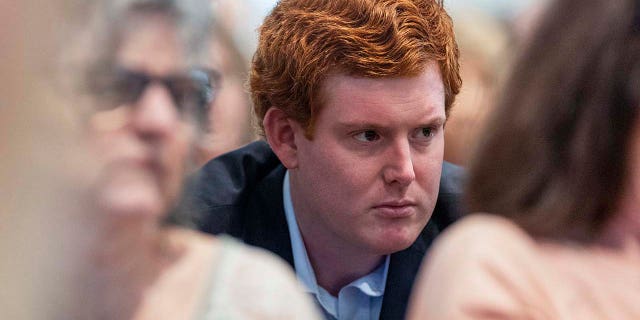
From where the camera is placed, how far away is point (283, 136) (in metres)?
2.61

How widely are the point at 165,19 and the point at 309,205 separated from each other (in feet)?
4.76

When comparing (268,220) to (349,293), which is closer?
(349,293)

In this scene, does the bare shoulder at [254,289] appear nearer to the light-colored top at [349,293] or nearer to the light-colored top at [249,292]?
the light-colored top at [249,292]

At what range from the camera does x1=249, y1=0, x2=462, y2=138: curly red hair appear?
241 centimetres

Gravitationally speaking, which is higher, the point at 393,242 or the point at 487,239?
the point at 487,239

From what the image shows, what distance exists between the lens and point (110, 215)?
3.64 ft

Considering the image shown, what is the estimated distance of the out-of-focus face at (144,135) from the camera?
3.62ft

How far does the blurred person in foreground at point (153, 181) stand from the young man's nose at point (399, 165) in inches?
46.4

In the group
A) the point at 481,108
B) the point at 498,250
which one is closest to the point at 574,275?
the point at 498,250

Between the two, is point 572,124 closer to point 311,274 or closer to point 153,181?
point 153,181

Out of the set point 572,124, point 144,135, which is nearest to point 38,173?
point 144,135

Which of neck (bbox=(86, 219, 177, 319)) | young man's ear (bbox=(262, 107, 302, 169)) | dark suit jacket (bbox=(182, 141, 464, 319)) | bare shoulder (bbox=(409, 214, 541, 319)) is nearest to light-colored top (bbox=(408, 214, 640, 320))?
bare shoulder (bbox=(409, 214, 541, 319))

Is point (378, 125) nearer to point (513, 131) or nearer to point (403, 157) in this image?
point (403, 157)

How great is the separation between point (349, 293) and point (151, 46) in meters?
1.50
